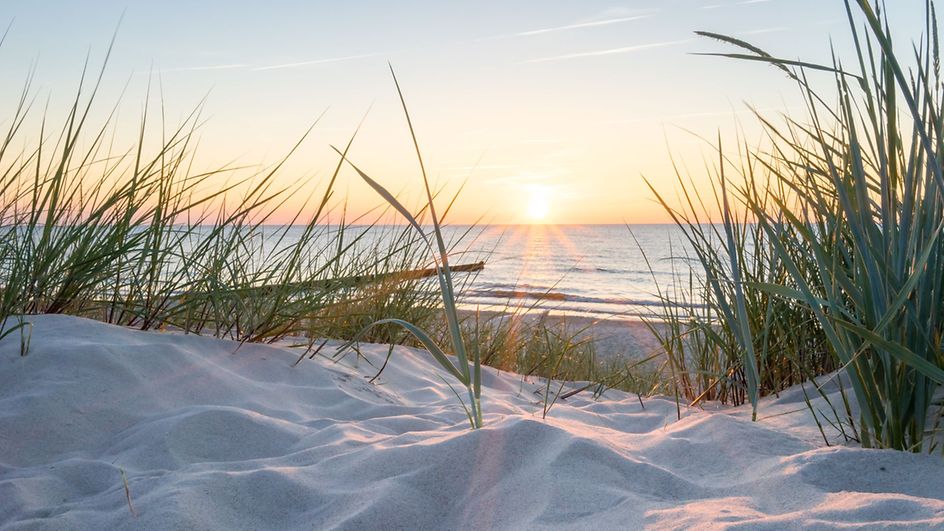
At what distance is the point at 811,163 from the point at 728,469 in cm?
113

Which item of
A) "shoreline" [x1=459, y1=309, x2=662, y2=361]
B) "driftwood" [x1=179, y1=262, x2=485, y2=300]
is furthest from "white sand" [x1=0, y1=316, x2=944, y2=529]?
"shoreline" [x1=459, y1=309, x2=662, y2=361]

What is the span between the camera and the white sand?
1.18 meters

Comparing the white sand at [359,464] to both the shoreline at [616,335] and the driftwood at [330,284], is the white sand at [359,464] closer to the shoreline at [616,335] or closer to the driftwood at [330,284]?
the driftwood at [330,284]

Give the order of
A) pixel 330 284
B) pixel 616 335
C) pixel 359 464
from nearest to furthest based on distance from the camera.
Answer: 1. pixel 359 464
2. pixel 330 284
3. pixel 616 335

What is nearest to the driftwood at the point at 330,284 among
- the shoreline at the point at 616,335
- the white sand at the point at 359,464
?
the white sand at the point at 359,464

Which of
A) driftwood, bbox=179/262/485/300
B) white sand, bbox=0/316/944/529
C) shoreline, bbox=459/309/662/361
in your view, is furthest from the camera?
shoreline, bbox=459/309/662/361

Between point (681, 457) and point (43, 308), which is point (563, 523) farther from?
point (43, 308)

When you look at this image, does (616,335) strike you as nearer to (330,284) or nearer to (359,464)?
(330,284)

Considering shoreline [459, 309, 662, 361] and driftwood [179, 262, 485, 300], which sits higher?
driftwood [179, 262, 485, 300]

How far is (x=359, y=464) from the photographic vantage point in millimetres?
1428

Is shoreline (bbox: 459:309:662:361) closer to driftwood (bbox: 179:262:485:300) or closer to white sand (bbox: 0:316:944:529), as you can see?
driftwood (bbox: 179:262:485:300)

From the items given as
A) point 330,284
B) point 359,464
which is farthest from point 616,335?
point 359,464

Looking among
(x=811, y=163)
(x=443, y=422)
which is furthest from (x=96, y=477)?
(x=811, y=163)

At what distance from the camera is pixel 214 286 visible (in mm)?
2461
